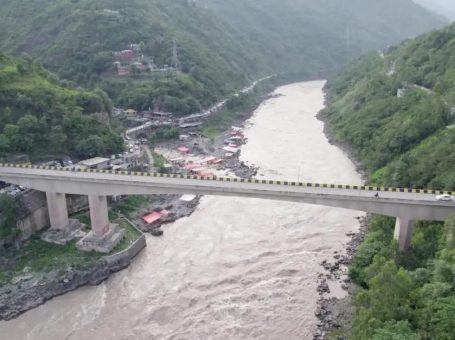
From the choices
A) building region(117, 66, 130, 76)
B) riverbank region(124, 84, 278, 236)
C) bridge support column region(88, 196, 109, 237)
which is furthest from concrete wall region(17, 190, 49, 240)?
building region(117, 66, 130, 76)

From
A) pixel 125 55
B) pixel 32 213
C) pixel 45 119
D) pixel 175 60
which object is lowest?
pixel 32 213

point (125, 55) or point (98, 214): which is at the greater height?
point (125, 55)

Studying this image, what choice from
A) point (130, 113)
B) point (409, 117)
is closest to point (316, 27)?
point (130, 113)

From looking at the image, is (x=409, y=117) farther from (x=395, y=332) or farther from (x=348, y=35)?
(x=348, y=35)

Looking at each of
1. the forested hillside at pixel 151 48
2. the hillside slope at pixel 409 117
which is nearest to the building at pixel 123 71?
the forested hillside at pixel 151 48

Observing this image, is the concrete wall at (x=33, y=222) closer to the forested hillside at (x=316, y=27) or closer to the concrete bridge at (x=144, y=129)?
the concrete bridge at (x=144, y=129)

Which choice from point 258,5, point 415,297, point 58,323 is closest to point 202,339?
point 58,323

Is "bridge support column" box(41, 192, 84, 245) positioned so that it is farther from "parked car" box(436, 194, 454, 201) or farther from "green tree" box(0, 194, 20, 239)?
"parked car" box(436, 194, 454, 201)
